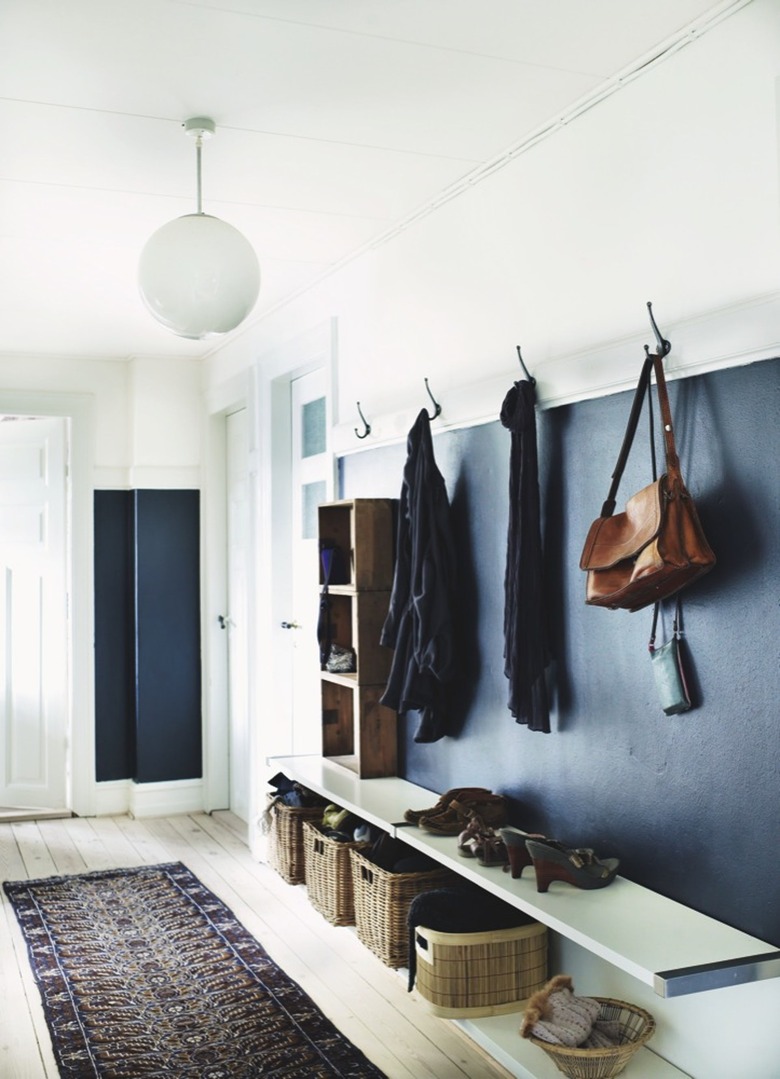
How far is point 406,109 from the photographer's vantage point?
2.83 metres

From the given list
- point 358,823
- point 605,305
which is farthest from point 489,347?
point 358,823

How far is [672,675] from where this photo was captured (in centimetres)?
245

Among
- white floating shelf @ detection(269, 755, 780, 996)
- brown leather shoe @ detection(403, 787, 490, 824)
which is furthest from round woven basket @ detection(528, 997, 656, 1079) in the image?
brown leather shoe @ detection(403, 787, 490, 824)

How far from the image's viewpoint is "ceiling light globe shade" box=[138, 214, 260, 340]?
290cm

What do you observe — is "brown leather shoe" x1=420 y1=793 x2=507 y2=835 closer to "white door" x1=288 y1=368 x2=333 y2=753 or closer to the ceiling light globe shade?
the ceiling light globe shade

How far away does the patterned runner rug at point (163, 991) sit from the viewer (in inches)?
120

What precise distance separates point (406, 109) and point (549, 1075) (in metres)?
2.46

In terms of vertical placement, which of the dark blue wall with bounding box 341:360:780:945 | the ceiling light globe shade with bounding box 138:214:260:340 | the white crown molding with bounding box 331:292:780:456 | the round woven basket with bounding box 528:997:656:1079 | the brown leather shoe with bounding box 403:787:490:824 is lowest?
the round woven basket with bounding box 528:997:656:1079

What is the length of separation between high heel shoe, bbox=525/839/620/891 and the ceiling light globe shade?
1601 millimetres

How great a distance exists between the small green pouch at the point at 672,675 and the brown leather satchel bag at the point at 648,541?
0.10 metres

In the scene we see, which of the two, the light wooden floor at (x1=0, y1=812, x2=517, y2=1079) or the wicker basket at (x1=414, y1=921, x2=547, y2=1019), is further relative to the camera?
the light wooden floor at (x1=0, y1=812, x2=517, y2=1079)

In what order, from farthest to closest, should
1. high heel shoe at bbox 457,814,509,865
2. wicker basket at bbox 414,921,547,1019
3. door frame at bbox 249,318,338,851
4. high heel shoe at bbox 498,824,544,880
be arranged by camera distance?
door frame at bbox 249,318,338,851, wicker basket at bbox 414,921,547,1019, high heel shoe at bbox 457,814,509,865, high heel shoe at bbox 498,824,544,880

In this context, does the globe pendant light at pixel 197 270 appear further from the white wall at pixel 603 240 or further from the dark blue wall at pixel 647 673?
the dark blue wall at pixel 647 673

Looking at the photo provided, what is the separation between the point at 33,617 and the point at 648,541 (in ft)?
15.0
